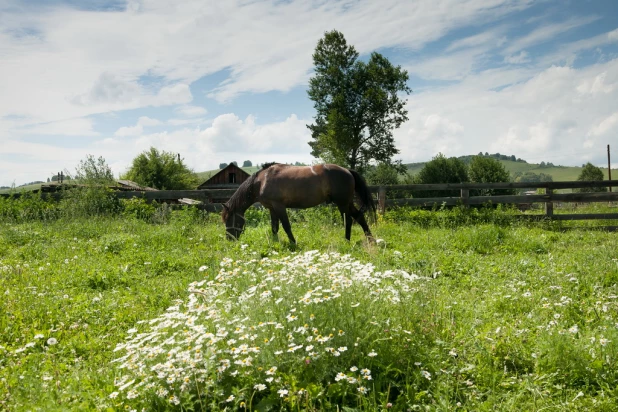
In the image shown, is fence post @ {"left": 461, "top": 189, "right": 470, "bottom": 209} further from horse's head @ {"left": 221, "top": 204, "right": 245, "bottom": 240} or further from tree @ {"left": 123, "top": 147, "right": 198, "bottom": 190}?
tree @ {"left": 123, "top": 147, "right": 198, "bottom": 190}

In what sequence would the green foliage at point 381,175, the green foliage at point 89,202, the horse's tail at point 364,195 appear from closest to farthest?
1. the horse's tail at point 364,195
2. the green foliage at point 89,202
3. the green foliage at point 381,175

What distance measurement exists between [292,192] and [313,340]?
617 cm

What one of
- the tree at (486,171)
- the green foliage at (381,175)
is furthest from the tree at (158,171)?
the tree at (486,171)

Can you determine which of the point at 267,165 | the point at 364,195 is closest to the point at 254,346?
the point at 364,195

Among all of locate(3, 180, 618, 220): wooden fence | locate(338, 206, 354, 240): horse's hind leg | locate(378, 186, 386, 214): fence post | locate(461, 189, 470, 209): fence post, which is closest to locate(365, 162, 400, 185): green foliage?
locate(3, 180, 618, 220): wooden fence

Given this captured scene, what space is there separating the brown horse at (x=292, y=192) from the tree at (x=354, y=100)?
2400 centimetres

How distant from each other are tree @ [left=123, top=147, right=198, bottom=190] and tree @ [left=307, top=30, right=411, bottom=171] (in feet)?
102

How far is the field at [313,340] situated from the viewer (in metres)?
2.71

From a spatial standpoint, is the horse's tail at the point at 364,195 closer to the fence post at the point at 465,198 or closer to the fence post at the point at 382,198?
the fence post at the point at 382,198

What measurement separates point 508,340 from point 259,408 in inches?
88.4

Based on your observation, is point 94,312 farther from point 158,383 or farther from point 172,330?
point 158,383

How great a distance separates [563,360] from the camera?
313cm

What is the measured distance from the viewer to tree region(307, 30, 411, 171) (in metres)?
33.1

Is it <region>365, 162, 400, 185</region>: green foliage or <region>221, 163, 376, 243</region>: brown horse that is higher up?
<region>365, 162, 400, 185</region>: green foliage
